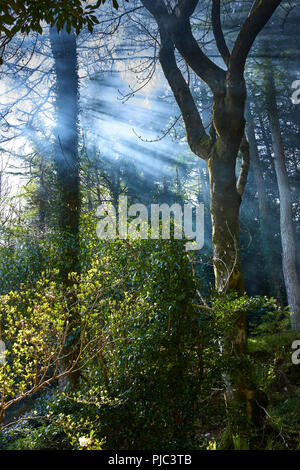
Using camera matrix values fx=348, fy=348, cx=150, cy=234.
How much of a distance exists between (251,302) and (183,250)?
2.88 ft

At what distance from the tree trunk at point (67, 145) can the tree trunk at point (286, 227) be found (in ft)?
19.1

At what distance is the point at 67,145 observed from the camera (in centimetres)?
632

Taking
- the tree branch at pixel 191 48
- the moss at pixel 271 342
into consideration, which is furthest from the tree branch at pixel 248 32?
the moss at pixel 271 342

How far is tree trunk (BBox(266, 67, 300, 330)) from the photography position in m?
9.18

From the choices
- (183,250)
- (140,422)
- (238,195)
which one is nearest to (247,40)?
(238,195)

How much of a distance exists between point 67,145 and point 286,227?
659 centimetres

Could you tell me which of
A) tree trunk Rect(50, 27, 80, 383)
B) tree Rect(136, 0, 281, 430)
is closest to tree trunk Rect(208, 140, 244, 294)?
tree Rect(136, 0, 281, 430)

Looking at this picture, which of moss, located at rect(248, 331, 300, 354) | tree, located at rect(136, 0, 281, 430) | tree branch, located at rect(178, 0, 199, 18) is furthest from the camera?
moss, located at rect(248, 331, 300, 354)

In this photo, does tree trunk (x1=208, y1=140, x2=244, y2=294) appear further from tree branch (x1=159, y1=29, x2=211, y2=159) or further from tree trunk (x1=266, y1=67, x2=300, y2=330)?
tree trunk (x1=266, y1=67, x2=300, y2=330)

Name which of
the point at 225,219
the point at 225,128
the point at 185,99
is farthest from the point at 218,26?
the point at 225,219

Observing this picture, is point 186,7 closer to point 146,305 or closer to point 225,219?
point 225,219

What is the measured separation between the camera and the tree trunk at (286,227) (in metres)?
9.18

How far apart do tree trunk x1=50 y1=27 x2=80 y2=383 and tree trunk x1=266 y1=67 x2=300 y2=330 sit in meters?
5.82

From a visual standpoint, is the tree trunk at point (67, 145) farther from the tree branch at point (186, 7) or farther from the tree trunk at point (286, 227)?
the tree trunk at point (286, 227)
